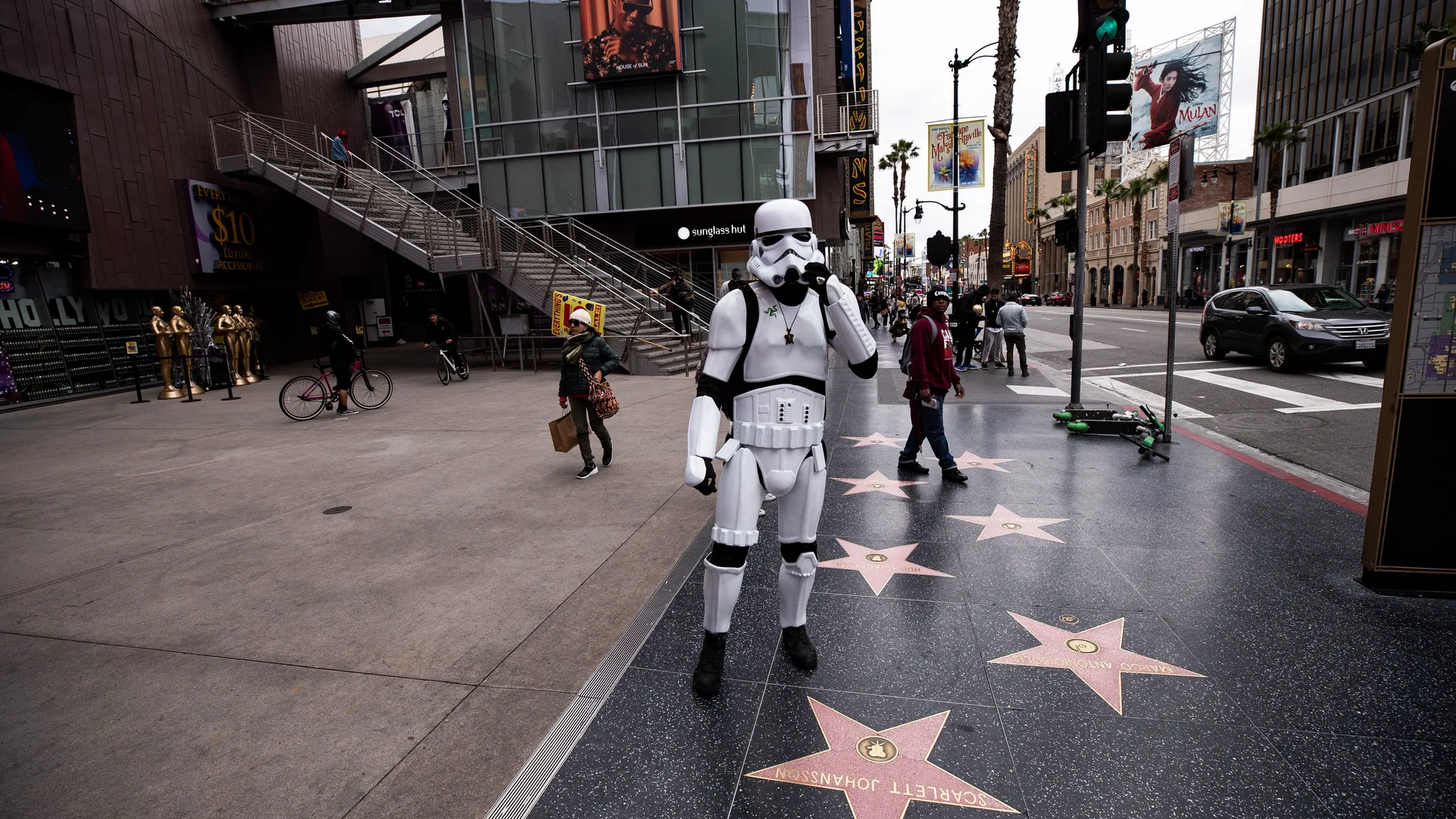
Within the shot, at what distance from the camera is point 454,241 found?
18.3 metres

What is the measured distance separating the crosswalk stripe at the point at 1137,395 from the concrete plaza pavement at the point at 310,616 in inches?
287

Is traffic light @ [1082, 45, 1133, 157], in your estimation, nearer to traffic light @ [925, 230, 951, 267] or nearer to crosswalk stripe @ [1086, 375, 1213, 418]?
crosswalk stripe @ [1086, 375, 1213, 418]

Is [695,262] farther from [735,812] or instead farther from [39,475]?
[735,812]

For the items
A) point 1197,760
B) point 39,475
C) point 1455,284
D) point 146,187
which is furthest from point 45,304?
point 1455,284

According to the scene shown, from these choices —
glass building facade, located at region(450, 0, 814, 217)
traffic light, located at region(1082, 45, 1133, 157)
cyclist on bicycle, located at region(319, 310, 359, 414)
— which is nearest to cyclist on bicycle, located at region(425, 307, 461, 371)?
cyclist on bicycle, located at region(319, 310, 359, 414)

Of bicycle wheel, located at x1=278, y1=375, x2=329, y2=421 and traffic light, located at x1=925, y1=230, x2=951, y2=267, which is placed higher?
traffic light, located at x1=925, y1=230, x2=951, y2=267

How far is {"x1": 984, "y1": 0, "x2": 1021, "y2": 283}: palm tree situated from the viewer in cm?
1609

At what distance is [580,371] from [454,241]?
43.3ft

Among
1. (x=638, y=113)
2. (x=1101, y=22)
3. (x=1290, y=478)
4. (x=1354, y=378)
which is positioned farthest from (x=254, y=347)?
(x=1354, y=378)

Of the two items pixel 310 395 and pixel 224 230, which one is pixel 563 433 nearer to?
pixel 310 395

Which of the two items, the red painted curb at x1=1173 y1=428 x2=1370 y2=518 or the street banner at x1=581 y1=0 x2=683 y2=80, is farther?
the street banner at x1=581 y1=0 x2=683 y2=80

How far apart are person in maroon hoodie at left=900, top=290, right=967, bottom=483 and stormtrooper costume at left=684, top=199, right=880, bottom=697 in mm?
3282

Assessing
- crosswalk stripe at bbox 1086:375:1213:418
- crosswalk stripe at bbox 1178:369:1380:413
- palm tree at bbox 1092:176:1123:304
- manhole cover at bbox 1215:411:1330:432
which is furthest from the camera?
palm tree at bbox 1092:176:1123:304

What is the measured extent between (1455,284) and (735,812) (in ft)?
15.3
